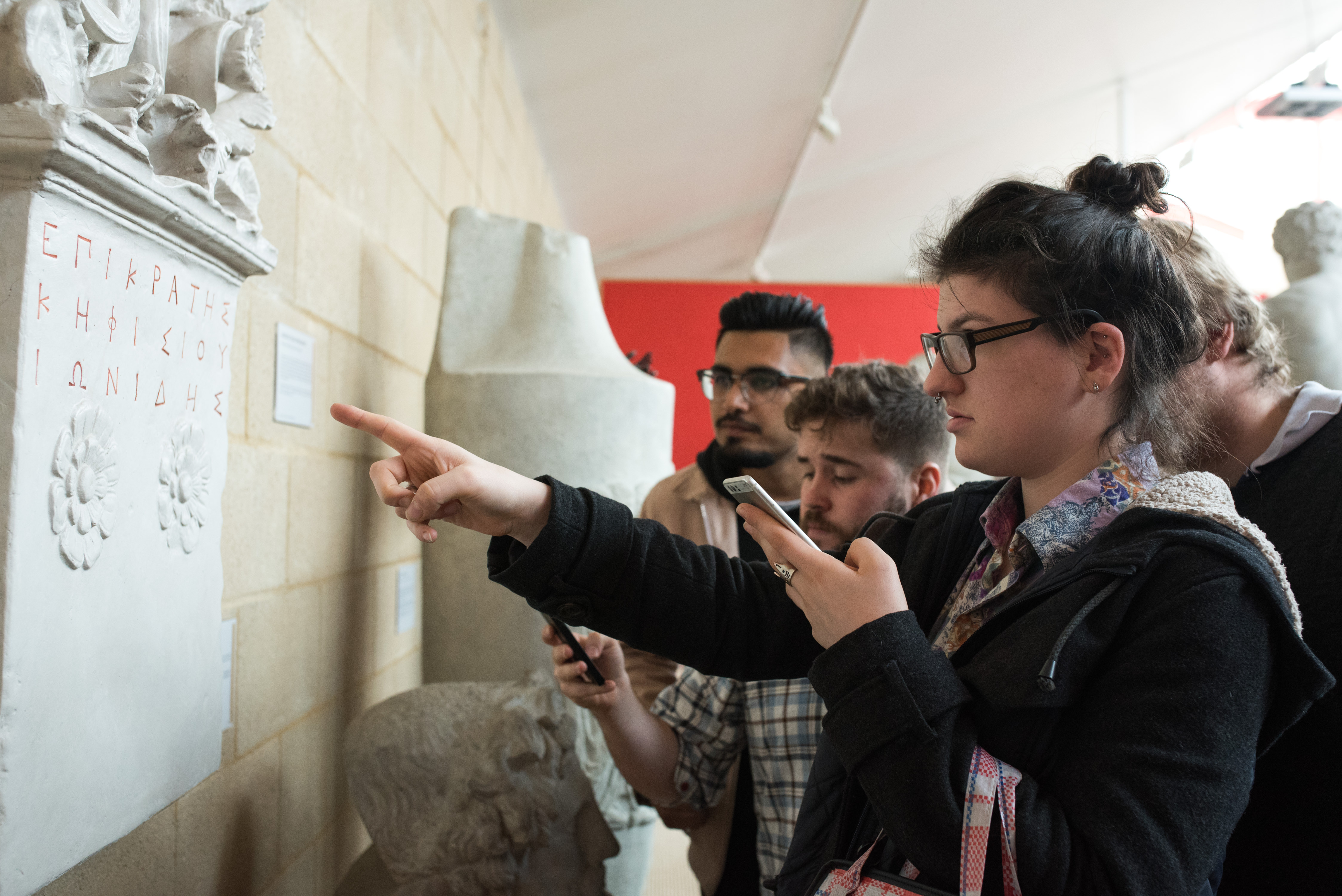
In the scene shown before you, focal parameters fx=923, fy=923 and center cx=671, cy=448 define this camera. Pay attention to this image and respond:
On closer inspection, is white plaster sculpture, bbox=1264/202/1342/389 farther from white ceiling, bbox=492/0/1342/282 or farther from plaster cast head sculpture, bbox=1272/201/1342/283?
white ceiling, bbox=492/0/1342/282

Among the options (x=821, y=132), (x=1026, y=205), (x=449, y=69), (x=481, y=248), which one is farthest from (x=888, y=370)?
(x=821, y=132)

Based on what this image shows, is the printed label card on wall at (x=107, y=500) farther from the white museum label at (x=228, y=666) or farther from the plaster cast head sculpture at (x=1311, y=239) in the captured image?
the plaster cast head sculpture at (x=1311, y=239)

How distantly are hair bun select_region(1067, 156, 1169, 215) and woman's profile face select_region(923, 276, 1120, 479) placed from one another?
0.20 m

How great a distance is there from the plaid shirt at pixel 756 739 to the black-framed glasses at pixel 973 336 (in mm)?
589

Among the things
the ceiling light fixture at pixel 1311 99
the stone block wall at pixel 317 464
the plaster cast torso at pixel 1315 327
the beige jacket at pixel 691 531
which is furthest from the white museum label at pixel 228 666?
the ceiling light fixture at pixel 1311 99

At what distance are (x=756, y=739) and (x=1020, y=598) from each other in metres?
0.70

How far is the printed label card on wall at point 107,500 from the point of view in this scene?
88cm

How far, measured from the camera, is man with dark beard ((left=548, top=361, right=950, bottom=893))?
147 centimetres

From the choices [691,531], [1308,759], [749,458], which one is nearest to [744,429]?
[749,458]

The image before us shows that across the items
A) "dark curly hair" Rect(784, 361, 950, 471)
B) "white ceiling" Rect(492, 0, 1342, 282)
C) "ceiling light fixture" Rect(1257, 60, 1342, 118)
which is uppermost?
"white ceiling" Rect(492, 0, 1342, 282)

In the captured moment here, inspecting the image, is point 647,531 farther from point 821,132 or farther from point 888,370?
point 821,132

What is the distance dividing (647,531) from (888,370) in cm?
82

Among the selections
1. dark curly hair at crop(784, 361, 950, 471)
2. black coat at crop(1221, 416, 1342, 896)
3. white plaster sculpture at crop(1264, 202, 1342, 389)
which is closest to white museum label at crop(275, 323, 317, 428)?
dark curly hair at crop(784, 361, 950, 471)

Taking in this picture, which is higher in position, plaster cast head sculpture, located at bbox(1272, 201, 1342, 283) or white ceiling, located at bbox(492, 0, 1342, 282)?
white ceiling, located at bbox(492, 0, 1342, 282)
